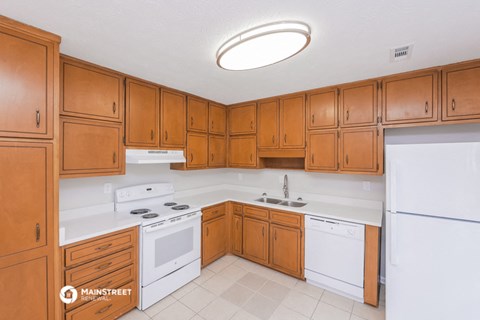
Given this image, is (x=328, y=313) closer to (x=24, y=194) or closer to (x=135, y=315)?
(x=135, y=315)

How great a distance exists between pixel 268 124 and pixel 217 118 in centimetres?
85

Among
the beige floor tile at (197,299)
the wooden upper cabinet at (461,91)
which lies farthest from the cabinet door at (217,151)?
the wooden upper cabinet at (461,91)

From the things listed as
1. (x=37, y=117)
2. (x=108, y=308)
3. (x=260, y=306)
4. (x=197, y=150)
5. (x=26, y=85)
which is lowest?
(x=260, y=306)

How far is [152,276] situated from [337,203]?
7.84 feet

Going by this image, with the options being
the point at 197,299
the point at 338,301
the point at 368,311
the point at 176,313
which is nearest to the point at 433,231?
the point at 368,311

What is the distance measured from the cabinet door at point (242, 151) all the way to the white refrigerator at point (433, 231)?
1812 mm

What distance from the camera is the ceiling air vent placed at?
164cm

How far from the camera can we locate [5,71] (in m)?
1.29

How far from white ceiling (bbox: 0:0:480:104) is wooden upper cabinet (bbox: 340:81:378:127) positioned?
0.21 metres

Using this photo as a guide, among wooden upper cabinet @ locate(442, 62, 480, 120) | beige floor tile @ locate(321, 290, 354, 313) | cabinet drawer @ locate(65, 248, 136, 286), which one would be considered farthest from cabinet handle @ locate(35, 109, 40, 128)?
wooden upper cabinet @ locate(442, 62, 480, 120)

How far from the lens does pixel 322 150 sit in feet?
8.72

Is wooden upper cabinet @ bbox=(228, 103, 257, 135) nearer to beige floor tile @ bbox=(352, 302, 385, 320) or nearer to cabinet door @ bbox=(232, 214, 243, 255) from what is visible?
cabinet door @ bbox=(232, 214, 243, 255)

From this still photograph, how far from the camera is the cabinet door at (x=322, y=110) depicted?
8.37ft

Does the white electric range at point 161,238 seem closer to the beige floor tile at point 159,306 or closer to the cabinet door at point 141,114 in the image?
the beige floor tile at point 159,306
